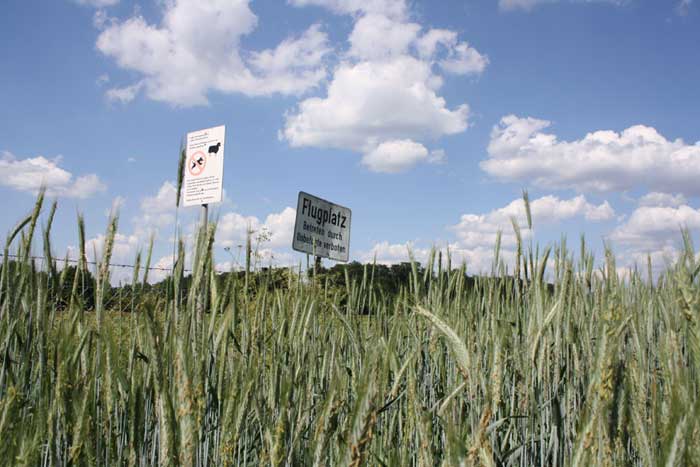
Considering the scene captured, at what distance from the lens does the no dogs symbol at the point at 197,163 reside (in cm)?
651

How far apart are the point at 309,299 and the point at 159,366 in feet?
2.61

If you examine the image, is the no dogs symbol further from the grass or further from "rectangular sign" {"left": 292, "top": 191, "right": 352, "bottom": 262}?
the grass

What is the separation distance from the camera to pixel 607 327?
63 centimetres

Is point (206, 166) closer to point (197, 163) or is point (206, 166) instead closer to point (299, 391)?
point (197, 163)

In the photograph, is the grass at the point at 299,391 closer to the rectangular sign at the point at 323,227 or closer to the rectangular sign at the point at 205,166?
the rectangular sign at the point at 323,227

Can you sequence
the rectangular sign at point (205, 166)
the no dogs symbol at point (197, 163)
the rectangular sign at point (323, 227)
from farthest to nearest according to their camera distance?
1. the no dogs symbol at point (197, 163)
2. the rectangular sign at point (205, 166)
3. the rectangular sign at point (323, 227)

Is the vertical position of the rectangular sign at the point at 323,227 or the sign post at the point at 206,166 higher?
the sign post at the point at 206,166

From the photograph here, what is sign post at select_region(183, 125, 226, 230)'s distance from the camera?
620 cm

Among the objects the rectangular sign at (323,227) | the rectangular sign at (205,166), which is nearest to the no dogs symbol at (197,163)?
the rectangular sign at (205,166)

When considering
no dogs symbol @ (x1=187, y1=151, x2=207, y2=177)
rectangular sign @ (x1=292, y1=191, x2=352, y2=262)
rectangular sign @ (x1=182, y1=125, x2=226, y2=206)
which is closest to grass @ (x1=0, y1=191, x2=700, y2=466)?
rectangular sign @ (x1=292, y1=191, x2=352, y2=262)

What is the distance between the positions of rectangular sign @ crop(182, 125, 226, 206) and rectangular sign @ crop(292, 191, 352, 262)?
3.59ft

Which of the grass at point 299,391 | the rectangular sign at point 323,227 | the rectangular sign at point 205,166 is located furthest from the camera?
the rectangular sign at point 205,166

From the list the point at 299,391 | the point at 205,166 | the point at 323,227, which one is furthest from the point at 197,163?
the point at 299,391

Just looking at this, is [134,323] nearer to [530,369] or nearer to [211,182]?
[530,369]
